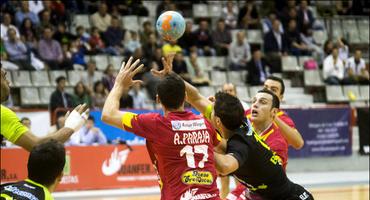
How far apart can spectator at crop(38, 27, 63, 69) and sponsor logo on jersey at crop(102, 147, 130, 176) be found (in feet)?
13.7

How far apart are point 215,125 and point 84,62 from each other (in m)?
12.4

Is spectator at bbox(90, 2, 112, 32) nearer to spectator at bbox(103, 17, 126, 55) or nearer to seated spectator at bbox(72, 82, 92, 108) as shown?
spectator at bbox(103, 17, 126, 55)

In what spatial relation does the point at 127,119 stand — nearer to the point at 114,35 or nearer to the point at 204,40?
the point at 114,35

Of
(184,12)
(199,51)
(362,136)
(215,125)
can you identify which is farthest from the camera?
(184,12)

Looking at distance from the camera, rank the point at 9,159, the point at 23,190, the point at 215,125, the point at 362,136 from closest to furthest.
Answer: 1. the point at 23,190
2. the point at 215,125
3. the point at 9,159
4. the point at 362,136

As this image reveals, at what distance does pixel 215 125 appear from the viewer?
6078mm

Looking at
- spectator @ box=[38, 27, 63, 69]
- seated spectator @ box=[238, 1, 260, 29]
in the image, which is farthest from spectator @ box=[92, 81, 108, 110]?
seated spectator @ box=[238, 1, 260, 29]

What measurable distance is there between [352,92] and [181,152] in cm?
1555

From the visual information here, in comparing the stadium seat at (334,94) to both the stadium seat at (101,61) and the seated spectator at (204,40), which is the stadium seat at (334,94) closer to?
the seated spectator at (204,40)

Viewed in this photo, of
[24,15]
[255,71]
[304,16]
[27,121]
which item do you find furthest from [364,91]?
[27,121]

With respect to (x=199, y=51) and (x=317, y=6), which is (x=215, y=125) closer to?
(x=199, y=51)

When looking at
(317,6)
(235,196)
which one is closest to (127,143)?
(235,196)

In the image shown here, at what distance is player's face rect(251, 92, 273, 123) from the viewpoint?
7.14m

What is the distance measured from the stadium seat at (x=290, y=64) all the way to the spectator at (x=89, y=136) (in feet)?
26.4
